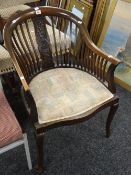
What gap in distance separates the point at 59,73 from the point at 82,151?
57 centimetres

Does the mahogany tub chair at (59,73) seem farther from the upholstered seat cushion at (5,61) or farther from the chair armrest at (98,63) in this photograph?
the upholstered seat cushion at (5,61)

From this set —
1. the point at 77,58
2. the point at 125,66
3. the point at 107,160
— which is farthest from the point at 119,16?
the point at 107,160

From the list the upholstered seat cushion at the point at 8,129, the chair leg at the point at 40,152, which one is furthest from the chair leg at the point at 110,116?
the upholstered seat cushion at the point at 8,129

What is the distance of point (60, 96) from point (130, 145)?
0.69 m

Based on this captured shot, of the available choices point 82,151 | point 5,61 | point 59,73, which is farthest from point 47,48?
point 82,151

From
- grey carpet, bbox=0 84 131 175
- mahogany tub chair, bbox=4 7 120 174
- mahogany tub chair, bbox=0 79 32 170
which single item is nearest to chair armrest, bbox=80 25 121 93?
mahogany tub chair, bbox=4 7 120 174

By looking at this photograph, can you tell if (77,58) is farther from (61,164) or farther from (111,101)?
(61,164)

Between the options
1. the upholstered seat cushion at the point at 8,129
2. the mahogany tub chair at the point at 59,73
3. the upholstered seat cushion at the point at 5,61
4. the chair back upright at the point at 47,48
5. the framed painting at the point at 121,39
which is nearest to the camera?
the upholstered seat cushion at the point at 8,129

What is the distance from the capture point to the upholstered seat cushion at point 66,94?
1.32 meters

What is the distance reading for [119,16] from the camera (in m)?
2.02

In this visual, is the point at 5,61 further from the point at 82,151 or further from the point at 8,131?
the point at 82,151

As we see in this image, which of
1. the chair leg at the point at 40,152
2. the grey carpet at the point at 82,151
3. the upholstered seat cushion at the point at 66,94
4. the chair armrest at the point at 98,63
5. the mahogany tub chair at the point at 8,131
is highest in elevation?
the chair armrest at the point at 98,63

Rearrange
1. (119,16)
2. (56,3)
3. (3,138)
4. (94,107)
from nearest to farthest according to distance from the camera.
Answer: (3,138), (94,107), (119,16), (56,3)

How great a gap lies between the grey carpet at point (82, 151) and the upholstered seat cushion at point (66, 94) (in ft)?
1.39
